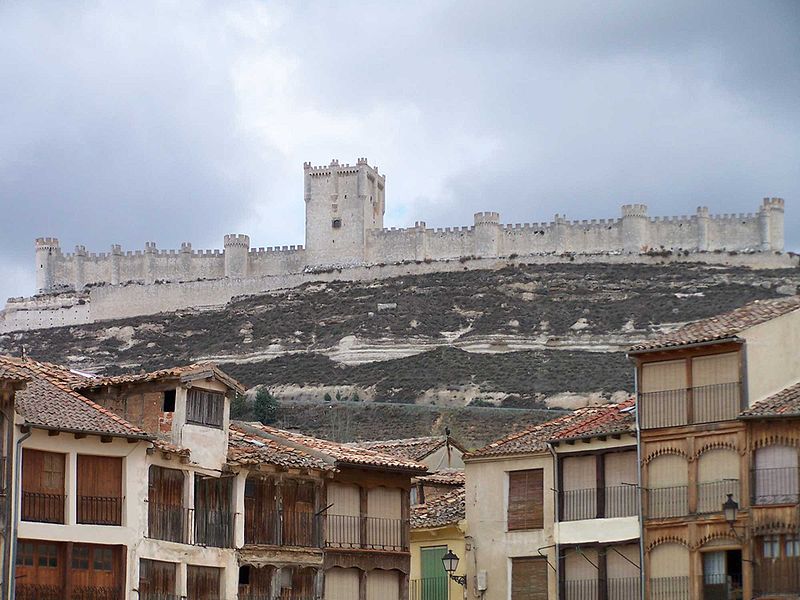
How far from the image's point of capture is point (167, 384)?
143 ft

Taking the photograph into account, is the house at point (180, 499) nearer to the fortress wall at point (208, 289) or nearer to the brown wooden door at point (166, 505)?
the brown wooden door at point (166, 505)

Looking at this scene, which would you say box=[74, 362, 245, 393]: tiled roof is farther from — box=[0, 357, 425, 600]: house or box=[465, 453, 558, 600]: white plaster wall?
box=[465, 453, 558, 600]: white plaster wall

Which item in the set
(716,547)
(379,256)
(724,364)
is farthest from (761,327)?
(379,256)

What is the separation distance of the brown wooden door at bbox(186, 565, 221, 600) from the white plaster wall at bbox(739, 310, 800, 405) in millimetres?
12067

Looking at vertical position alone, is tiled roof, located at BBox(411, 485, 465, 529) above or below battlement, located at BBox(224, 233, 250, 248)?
below

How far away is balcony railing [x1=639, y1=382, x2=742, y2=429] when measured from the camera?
4375 cm

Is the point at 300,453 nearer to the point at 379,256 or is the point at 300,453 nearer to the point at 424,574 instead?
the point at 424,574

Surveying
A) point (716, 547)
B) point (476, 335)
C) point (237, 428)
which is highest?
point (476, 335)

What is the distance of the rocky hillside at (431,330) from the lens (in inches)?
5600

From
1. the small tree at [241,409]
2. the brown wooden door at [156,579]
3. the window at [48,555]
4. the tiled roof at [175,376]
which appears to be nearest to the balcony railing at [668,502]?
the tiled roof at [175,376]

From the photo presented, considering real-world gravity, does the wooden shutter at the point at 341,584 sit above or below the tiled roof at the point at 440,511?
below

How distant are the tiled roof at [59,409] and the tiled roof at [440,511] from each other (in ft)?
35.7

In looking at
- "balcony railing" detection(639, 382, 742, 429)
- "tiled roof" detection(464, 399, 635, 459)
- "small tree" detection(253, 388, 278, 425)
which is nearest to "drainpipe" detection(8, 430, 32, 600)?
"tiled roof" detection(464, 399, 635, 459)

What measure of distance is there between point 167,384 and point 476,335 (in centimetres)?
11018
